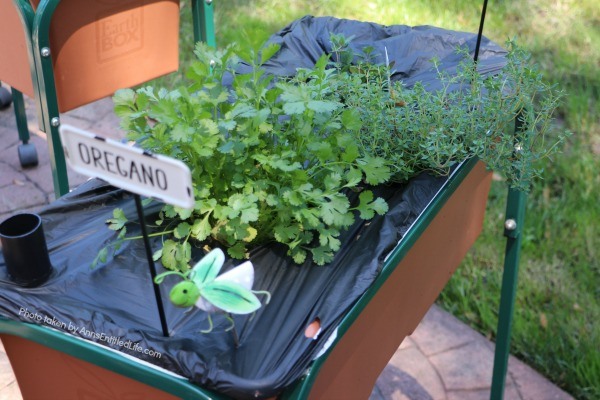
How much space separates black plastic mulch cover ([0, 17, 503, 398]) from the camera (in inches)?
42.3

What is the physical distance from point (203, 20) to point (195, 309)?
1.54 meters

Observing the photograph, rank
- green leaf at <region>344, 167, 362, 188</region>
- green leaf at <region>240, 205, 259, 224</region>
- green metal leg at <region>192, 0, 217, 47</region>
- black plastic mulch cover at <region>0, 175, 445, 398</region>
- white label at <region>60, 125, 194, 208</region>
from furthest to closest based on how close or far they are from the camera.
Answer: green metal leg at <region>192, 0, 217, 47</region> < green leaf at <region>344, 167, 362, 188</region> < green leaf at <region>240, 205, 259, 224</region> < black plastic mulch cover at <region>0, 175, 445, 398</region> < white label at <region>60, 125, 194, 208</region>

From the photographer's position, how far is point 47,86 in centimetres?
205

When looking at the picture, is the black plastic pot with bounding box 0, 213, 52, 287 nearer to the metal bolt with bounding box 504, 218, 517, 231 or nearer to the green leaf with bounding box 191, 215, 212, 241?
the green leaf with bounding box 191, 215, 212, 241

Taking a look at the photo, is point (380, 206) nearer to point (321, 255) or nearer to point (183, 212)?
point (321, 255)

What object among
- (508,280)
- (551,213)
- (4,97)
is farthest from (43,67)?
(551,213)

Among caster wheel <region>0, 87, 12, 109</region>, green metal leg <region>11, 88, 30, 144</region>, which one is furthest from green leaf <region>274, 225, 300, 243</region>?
caster wheel <region>0, 87, 12, 109</region>

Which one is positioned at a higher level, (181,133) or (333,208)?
(181,133)

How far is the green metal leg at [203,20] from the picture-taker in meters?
2.49

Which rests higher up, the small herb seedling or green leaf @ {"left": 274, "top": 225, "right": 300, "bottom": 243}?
the small herb seedling

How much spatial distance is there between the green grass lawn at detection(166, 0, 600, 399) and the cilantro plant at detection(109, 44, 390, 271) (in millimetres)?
123

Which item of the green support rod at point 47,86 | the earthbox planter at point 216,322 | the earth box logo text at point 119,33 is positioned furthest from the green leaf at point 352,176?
the earth box logo text at point 119,33

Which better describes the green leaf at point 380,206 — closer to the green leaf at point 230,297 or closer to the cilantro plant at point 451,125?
the cilantro plant at point 451,125

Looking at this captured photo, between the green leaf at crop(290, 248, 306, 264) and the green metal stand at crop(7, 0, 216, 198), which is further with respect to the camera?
the green metal stand at crop(7, 0, 216, 198)
